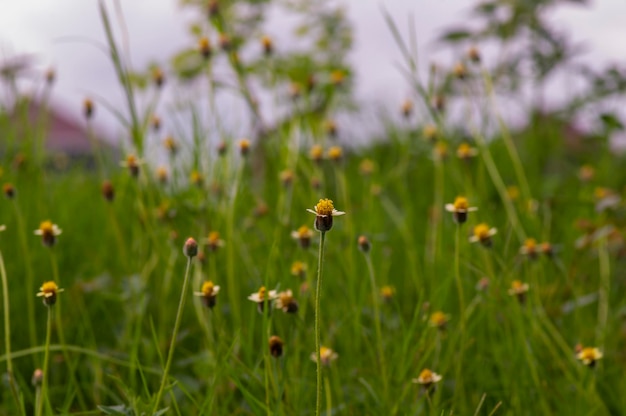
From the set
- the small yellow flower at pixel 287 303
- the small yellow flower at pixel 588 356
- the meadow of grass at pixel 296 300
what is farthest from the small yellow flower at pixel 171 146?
the small yellow flower at pixel 588 356

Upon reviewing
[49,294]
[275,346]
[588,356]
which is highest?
[49,294]

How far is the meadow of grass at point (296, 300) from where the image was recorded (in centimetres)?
117

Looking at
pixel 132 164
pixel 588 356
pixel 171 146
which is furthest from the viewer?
pixel 171 146

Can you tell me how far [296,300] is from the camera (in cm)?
Result: 131

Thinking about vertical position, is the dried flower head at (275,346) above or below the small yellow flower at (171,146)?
below

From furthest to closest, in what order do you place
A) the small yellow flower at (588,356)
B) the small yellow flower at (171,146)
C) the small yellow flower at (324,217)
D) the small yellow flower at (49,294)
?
the small yellow flower at (171,146) → the small yellow flower at (588,356) → the small yellow flower at (49,294) → the small yellow flower at (324,217)

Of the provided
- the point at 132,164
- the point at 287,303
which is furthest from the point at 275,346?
the point at 132,164

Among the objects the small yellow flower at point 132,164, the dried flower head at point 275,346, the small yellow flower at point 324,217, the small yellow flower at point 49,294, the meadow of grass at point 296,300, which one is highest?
the small yellow flower at point 324,217

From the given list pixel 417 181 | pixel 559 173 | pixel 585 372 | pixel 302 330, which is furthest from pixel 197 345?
pixel 559 173

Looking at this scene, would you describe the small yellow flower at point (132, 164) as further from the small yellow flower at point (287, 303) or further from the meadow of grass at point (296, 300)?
the small yellow flower at point (287, 303)

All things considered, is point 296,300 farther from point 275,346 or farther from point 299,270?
point 275,346

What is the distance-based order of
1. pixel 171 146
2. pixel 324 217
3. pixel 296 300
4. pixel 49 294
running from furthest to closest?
pixel 171 146 → pixel 296 300 → pixel 49 294 → pixel 324 217

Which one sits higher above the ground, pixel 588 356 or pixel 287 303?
pixel 287 303

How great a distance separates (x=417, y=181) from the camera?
2.90 meters
